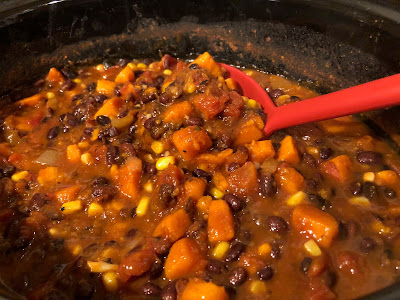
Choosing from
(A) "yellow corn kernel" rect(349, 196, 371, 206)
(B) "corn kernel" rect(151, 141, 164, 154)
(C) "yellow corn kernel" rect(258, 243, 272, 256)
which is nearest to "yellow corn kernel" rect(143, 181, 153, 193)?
(B) "corn kernel" rect(151, 141, 164, 154)

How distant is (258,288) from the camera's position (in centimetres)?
230

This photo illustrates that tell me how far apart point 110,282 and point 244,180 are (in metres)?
1.13

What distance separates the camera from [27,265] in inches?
98.0

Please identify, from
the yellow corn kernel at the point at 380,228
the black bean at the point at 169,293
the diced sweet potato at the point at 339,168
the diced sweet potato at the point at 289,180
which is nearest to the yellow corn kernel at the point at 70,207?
the black bean at the point at 169,293

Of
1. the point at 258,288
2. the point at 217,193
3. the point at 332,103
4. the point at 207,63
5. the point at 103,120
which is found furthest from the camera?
the point at 207,63

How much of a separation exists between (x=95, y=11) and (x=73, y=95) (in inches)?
34.8

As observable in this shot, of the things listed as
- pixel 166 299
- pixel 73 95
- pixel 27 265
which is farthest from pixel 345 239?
pixel 73 95

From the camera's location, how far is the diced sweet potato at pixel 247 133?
3.09m

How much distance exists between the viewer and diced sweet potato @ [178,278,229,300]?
2.17 meters

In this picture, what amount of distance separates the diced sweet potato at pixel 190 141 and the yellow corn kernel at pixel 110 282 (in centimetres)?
103

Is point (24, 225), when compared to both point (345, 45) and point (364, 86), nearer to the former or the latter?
point (364, 86)

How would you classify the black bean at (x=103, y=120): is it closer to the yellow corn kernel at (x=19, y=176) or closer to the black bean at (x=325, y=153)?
the yellow corn kernel at (x=19, y=176)

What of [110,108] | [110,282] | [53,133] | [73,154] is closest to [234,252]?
[110,282]

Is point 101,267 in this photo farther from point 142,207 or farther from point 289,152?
point 289,152
